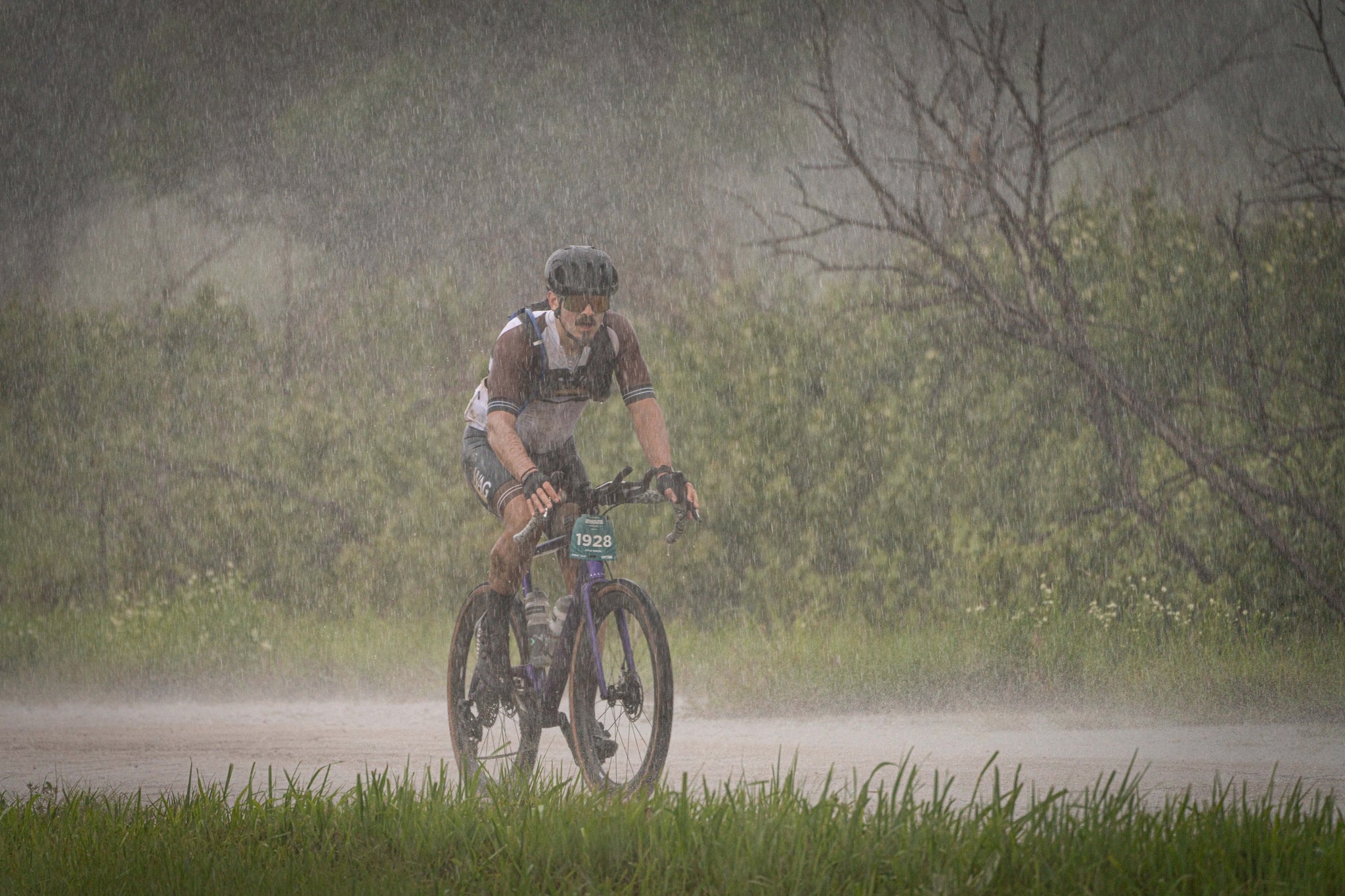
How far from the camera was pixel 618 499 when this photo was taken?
204 inches

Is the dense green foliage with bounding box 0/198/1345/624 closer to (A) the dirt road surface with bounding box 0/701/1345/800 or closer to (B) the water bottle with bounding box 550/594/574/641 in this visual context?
(A) the dirt road surface with bounding box 0/701/1345/800

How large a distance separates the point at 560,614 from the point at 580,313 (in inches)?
46.6

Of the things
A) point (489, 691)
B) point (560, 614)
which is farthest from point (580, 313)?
point (489, 691)

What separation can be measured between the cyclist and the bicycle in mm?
97

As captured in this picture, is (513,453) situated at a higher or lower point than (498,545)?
higher

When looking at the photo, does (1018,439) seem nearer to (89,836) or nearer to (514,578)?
(514,578)

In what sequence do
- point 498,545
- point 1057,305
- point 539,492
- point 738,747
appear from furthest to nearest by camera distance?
1. point 1057,305
2. point 738,747
3. point 498,545
4. point 539,492

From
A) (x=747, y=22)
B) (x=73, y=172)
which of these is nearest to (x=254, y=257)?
(x=73, y=172)

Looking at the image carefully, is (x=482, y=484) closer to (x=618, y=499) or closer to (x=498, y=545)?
(x=498, y=545)

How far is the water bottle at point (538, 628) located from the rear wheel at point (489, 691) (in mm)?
119

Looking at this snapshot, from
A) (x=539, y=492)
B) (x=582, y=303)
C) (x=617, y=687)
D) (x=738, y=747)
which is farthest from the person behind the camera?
(x=738, y=747)

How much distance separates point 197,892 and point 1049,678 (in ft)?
18.9

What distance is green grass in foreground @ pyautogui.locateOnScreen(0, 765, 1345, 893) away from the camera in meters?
3.87

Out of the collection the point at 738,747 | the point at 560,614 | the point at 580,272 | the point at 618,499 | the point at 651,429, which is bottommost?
the point at 738,747
